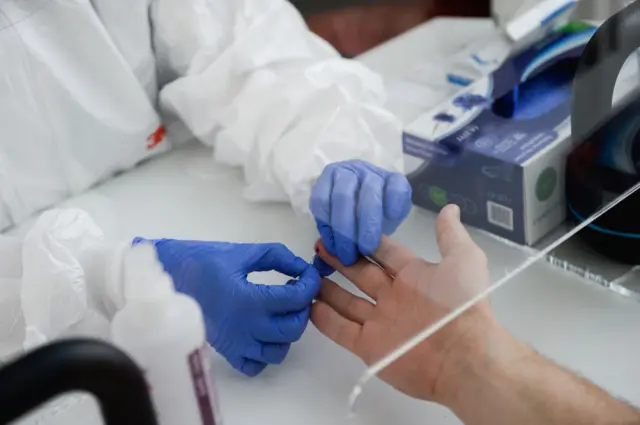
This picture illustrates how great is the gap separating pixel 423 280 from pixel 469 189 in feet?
0.63

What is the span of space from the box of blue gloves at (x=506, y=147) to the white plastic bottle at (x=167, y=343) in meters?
0.45

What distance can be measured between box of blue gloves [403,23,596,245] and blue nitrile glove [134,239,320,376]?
0.76 feet

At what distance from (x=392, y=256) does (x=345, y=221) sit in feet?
0.21

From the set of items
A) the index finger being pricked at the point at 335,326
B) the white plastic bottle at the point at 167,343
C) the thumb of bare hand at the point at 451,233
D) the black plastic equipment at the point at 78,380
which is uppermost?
the black plastic equipment at the point at 78,380

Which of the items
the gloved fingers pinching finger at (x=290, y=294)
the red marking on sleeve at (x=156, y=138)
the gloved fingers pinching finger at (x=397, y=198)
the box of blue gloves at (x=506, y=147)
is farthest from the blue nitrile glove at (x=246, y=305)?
the red marking on sleeve at (x=156, y=138)

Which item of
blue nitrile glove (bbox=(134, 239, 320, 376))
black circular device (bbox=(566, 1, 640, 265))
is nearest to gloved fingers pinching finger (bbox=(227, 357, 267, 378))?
blue nitrile glove (bbox=(134, 239, 320, 376))

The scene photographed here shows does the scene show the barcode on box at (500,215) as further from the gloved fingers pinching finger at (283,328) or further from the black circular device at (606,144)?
the gloved fingers pinching finger at (283,328)

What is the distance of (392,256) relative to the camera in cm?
86

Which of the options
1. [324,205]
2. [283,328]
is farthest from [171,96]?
[283,328]

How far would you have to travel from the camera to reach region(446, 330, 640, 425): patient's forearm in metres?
0.66

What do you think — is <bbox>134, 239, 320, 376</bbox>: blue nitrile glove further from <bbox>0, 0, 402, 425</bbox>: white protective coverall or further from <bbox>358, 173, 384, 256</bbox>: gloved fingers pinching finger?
<bbox>0, 0, 402, 425</bbox>: white protective coverall

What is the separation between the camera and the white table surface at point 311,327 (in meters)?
0.75

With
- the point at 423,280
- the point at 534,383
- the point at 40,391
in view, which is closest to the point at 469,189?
the point at 423,280

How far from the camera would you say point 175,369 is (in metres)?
0.56
